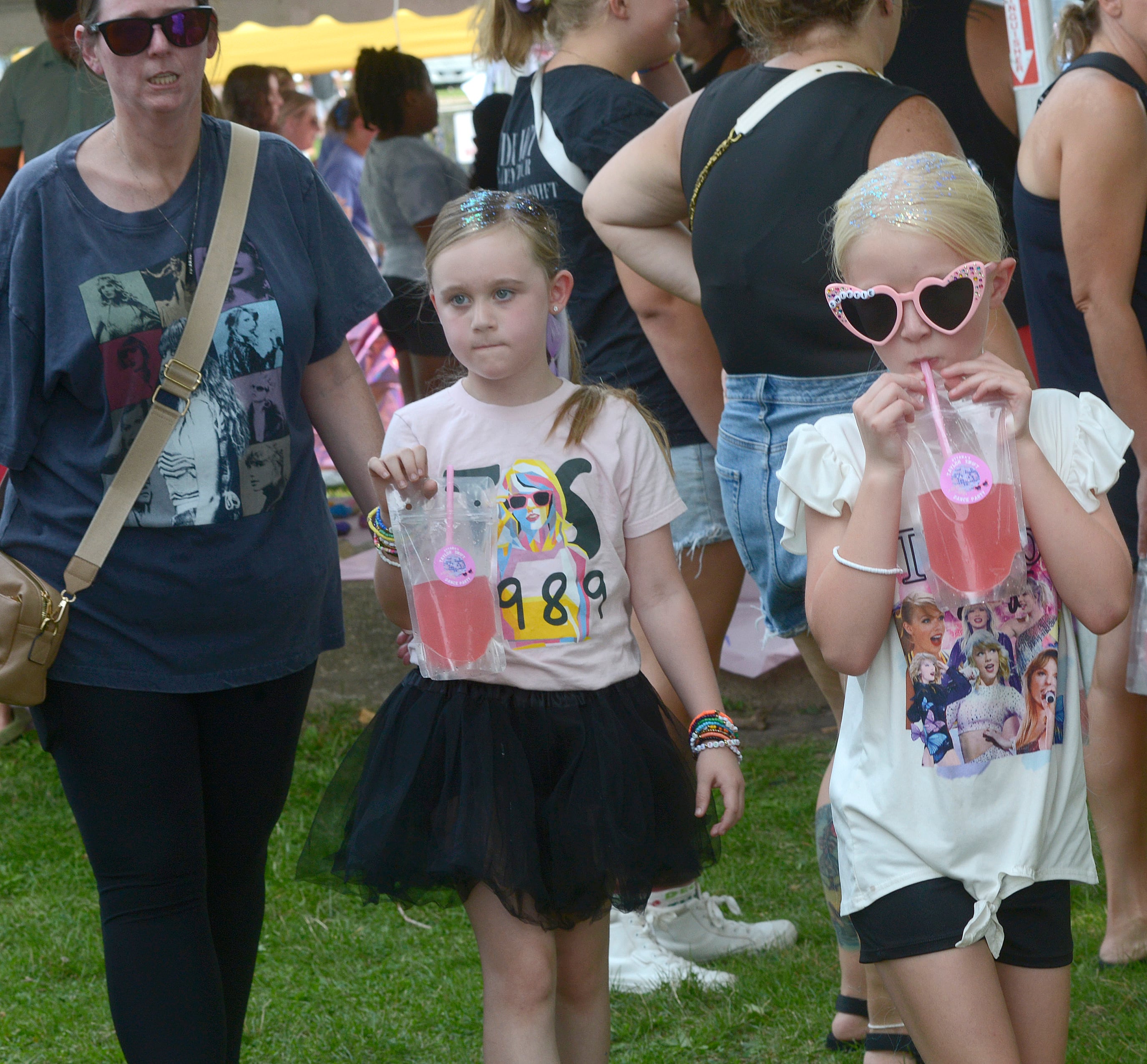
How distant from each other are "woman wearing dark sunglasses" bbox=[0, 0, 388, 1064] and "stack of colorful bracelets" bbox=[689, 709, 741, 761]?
0.69m

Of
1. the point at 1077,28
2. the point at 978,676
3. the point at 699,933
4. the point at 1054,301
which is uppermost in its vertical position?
the point at 1077,28

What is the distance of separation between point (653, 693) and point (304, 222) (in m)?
0.98

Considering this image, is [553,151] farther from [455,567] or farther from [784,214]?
[455,567]

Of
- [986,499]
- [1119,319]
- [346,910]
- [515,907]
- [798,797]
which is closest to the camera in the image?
[986,499]

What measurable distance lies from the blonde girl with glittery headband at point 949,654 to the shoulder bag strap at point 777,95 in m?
0.54

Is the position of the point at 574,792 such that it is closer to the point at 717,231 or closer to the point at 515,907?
the point at 515,907

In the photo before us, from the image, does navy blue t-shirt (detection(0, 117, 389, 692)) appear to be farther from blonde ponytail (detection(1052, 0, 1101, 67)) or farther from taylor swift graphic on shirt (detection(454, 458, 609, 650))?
blonde ponytail (detection(1052, 0, 1101, 67))

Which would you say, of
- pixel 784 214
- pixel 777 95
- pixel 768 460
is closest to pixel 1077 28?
pixel 777 95

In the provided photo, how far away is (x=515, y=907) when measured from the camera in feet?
6.68

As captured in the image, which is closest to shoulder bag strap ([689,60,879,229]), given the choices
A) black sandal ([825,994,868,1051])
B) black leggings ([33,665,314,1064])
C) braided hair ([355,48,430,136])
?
black leggings ([33,665,314,1064])

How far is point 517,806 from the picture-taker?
2.05 m

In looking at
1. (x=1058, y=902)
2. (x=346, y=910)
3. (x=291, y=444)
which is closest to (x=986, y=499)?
(x=1058, y=902)

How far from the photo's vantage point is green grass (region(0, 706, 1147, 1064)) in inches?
114

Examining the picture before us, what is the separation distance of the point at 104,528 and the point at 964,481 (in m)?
1.26
